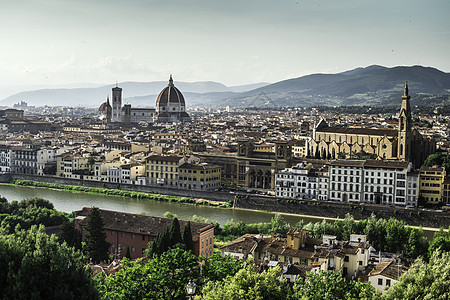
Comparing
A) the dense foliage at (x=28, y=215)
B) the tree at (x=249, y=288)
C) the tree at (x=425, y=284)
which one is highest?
the tree at (x=425, y=284)

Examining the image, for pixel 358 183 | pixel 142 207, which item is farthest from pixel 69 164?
pixel 358 183

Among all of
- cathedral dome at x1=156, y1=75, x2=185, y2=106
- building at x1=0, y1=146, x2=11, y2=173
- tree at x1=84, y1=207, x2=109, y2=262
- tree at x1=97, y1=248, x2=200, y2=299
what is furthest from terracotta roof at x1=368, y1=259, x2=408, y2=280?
cathedral dome at x1=156, y1=75, x2=185, y2=106

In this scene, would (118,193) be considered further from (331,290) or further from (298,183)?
(331,290)

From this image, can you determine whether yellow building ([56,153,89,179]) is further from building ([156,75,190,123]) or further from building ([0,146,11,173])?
building ([156,75,190,123])

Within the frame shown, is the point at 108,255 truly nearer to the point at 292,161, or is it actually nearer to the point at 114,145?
the point at 292,161

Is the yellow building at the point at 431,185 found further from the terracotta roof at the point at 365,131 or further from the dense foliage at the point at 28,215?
the dense foliage at the point at 28,215

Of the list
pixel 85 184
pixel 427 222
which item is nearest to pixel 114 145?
pixel 85 184

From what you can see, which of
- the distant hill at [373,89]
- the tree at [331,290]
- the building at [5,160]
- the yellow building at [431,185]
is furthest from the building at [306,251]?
the distant hill at [373,89]
